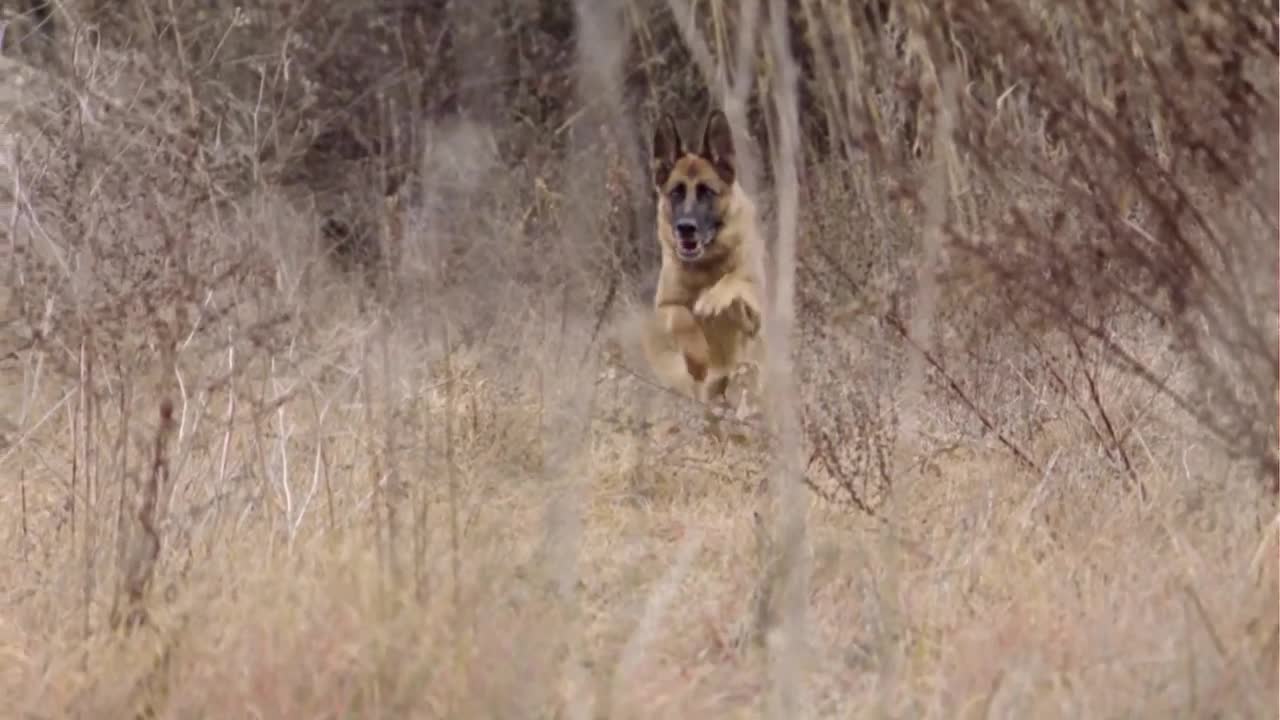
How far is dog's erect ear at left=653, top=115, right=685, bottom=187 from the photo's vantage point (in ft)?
27.2

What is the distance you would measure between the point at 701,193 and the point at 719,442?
2.22 meters

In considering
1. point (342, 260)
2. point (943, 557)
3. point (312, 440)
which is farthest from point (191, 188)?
point (342, 260)

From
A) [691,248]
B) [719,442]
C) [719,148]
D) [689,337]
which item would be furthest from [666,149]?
[719,442]

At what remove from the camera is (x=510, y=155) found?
9656 mm

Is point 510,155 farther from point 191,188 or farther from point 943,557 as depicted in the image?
point 943,557

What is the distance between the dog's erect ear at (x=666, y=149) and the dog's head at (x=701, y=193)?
24mm

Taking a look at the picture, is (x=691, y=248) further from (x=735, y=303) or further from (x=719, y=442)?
(x=719, y=442)

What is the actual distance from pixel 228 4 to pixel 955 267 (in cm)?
626

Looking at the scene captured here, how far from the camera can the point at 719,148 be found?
26.9ft

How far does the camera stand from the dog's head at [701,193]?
812 centimetres

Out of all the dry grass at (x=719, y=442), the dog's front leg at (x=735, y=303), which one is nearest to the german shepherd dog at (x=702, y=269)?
the dog's front leg at (x=735, y=303)

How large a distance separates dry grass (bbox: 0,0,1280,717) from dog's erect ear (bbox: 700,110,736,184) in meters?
1.88

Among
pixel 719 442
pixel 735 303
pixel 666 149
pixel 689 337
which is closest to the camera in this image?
pixel 719 442

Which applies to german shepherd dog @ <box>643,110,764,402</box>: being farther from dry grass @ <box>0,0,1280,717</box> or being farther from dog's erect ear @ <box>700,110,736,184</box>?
dry grass @ <box>0,0,1280,717</box>
